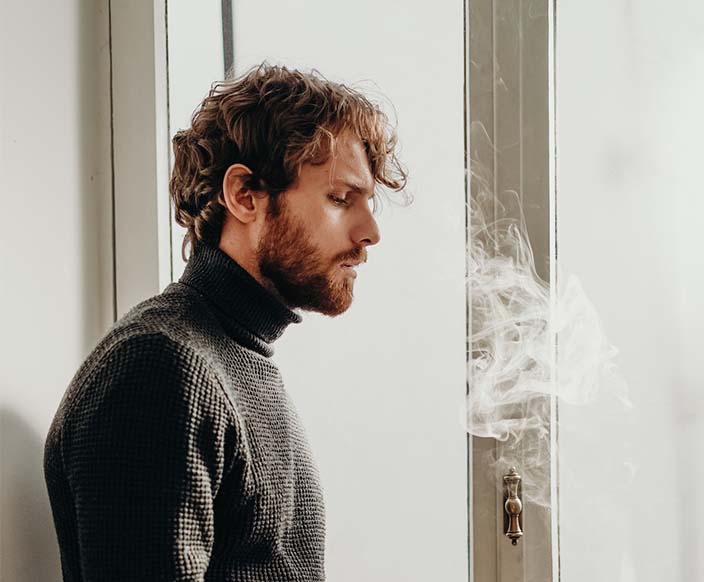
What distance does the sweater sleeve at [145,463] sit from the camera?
881mm

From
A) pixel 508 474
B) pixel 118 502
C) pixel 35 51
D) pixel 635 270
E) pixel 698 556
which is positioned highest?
pixel 35 51

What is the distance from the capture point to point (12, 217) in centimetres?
112

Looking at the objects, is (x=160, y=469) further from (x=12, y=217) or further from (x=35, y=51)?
(x=35, y=51)

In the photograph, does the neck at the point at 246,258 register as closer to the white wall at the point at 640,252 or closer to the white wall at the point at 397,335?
the white wall at the point at 397,335

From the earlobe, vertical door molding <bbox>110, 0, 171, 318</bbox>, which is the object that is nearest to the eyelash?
the earlobe

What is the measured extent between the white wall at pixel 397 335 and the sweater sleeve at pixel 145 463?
0.61 m

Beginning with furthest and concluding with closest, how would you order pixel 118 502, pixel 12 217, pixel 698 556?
pixel 698 556 → pixel 12 217 → pixel 118 502

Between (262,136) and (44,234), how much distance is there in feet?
1.14

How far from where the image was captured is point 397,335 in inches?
59.9

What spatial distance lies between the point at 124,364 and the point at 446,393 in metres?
0.71

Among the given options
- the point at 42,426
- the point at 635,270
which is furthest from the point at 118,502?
the point at 635,270

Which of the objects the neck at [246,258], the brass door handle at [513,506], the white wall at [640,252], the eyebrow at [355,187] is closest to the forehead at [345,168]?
the eyebrow at [355,187]

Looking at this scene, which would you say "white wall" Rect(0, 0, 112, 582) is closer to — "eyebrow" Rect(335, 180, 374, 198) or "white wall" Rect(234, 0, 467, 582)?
"white wall" Rect(234, 0, 467, 582)

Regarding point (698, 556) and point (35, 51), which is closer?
point (35, 51)
